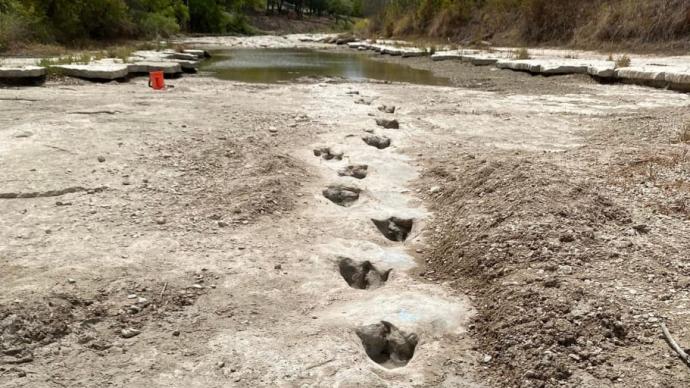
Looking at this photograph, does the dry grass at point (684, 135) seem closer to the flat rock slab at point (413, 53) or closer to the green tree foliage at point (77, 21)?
the flat rock slab at point (413, 53)

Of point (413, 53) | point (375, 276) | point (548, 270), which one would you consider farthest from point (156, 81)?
point (413, 53)

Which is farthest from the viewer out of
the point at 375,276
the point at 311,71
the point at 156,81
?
the point at 311,71

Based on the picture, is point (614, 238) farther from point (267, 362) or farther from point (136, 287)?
point (136, 287)

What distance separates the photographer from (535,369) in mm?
2551

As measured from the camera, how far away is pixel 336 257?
12.1 feet

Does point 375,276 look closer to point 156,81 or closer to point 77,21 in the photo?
point 156,81

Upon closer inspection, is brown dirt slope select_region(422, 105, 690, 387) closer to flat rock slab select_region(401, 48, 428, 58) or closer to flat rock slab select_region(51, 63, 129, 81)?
flat rock slab select_region(51, 63, 129, 81)

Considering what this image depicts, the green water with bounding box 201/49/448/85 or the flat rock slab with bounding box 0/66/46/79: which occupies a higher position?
the flat rock slab with bounding box 0/66/46/79

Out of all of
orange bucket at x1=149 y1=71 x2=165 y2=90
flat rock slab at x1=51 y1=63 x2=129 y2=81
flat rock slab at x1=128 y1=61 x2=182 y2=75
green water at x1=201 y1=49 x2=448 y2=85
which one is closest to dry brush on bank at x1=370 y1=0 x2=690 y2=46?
green water at x1=201 y1=49 x2=448 y2=85

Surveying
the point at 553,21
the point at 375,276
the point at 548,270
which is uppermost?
the point at 553,21

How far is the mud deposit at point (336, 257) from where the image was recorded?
2619mm

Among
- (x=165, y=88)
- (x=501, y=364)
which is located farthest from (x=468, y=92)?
(x=501, y=364)

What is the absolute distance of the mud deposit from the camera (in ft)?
8.59

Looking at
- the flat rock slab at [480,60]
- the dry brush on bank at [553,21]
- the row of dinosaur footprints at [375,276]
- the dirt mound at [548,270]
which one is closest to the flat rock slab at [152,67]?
the row of dinosaur footprints at [375,276]
